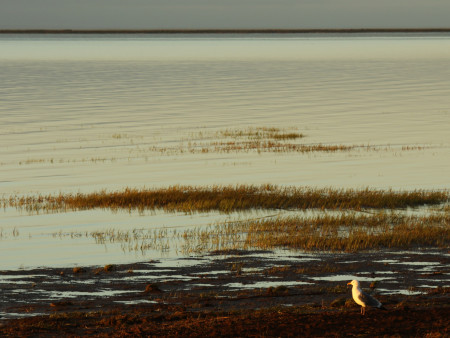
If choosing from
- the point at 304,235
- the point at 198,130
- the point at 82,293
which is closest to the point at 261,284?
the point at 82,293

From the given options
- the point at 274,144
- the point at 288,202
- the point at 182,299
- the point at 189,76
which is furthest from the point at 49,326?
the point at 189,76

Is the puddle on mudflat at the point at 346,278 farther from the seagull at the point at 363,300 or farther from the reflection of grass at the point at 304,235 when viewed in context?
the seagull at the point at 363,300

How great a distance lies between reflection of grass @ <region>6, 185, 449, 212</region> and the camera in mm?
25250

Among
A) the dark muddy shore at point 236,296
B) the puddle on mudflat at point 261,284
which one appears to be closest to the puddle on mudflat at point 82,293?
the dark muddy shore at point 236,296

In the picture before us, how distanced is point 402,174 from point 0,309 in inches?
821

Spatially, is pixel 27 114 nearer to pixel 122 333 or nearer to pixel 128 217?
pixel 128 217

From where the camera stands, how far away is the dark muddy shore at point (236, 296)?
12.2 m

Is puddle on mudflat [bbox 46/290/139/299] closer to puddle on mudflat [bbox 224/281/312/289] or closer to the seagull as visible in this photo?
puddle on mudflat [bbox 224/281/312/289]

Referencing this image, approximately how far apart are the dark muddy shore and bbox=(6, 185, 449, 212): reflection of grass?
6360 mm

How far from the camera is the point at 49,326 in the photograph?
12.6m

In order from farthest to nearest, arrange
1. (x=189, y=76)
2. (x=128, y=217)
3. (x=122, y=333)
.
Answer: (x=189, y=76) < (x=128, y=217) < (x=122, y=333)

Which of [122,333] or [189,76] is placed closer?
[122,333]

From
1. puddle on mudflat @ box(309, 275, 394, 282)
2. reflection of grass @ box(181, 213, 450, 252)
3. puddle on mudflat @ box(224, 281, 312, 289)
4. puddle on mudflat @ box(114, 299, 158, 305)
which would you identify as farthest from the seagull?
reflection of grass @ box(181, 213, 450, 252)

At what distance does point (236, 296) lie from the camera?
15.0 metres
